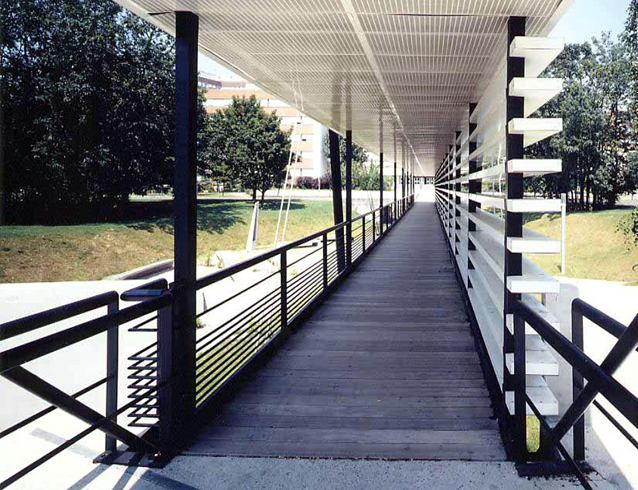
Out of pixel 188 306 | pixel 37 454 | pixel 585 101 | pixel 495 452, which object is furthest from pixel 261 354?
pixel 585 101

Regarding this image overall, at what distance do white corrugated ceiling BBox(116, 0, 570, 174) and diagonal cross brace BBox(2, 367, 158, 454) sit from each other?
71.7 inches

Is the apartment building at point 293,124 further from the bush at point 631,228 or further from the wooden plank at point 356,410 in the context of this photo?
the wooden plank at point 356,410

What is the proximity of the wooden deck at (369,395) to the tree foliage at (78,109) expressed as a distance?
66.3 ft

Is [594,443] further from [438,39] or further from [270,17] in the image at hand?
[270,17]

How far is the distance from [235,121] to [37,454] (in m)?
32.1

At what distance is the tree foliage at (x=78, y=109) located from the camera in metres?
21.9

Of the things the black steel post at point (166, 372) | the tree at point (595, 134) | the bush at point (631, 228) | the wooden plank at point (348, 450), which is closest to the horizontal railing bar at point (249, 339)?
the black steel post at point (166, 372)

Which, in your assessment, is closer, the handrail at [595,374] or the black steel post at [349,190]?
the handrail at [595,374]

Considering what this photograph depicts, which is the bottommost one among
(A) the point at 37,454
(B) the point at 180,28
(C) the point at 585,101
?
(A) the point at 37,454

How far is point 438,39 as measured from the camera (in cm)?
336

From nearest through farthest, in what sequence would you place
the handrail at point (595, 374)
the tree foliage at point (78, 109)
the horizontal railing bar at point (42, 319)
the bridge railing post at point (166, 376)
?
the handrail at point (595, 374), the horizontal railing bar at point (42, 319), the bridge railing post at point (166, 376), the tree foliage at point (78, 109)

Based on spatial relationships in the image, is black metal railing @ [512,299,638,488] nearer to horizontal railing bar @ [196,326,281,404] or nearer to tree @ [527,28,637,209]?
horizontal railing bar @ [196,326,281,404]

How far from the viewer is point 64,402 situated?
1.68 meters

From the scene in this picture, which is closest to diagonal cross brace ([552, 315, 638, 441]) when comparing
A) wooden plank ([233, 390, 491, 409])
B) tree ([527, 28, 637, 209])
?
wooden plank ([233, 390, 491, 409])
